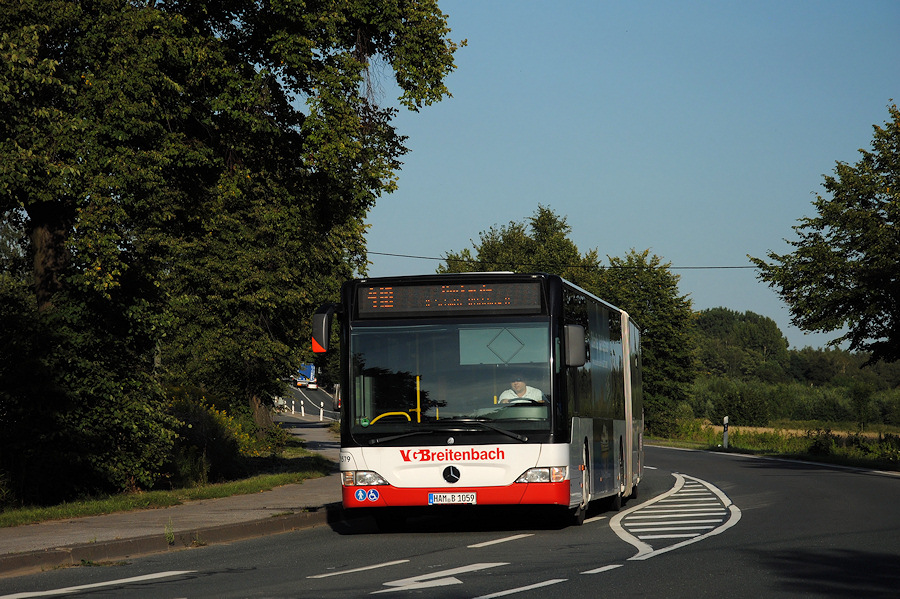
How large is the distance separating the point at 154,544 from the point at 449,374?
390cm

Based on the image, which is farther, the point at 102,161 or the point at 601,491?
the point at 102,161

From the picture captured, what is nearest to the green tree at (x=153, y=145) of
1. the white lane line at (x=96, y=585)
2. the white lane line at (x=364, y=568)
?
the white lane line at (x=96, y=585)

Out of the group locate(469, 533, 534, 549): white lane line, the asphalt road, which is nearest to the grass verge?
the asphalt road

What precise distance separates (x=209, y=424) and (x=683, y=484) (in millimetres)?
10180

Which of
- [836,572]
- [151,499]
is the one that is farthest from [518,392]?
[151,499]

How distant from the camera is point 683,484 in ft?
77.9

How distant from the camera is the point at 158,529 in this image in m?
14.1

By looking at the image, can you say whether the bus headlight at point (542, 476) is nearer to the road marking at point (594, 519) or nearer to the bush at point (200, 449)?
the road marking at point (594, 519)

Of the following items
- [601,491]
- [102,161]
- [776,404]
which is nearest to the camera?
[601,491]

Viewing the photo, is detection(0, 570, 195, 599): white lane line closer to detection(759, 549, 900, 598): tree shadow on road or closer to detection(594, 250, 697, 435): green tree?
detection(759, 549, 900, 598): tree shadow on road

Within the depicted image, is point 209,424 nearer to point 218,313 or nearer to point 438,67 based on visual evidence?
point 438,67

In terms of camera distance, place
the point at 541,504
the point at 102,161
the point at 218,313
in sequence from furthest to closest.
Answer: the point at 218,313 < the point at 102,161 < the point at 541,504

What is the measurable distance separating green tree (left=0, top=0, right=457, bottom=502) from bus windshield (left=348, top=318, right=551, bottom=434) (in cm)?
553

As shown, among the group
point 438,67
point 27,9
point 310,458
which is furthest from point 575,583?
point 310,458
